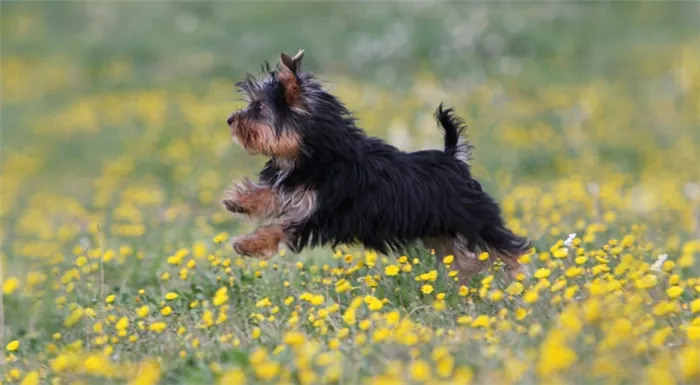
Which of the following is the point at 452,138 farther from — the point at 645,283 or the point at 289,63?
the point at 645,283

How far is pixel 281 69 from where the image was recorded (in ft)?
16.8

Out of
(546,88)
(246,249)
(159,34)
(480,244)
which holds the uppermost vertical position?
(159,34)

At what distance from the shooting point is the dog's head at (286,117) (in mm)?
5016

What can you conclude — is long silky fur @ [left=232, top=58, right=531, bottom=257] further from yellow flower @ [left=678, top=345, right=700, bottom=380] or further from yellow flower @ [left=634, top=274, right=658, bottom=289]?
yellow flower @ [left=678, top=345, right=700, bottom=380]

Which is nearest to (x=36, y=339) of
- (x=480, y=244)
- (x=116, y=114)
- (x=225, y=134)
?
(x=480, y=244)

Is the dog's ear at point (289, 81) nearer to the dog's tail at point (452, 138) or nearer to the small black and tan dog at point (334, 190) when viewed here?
the small black and tan dog at point (334, 190)

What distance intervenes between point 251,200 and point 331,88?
207 inches

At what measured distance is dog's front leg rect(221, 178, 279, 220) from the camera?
525 centimetres

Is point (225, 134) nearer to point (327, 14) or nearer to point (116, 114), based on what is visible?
point (116, 114)

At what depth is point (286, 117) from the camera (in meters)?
5.05

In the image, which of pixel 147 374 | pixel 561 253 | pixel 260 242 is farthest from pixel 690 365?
pixel 260 242

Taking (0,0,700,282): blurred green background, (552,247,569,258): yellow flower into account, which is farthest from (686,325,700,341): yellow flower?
(0,0,700,282): blurred green background

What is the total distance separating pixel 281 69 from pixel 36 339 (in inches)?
78.7

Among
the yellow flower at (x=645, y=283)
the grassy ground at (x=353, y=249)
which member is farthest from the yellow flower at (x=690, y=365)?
the yellow flower at (x=645, y=283)
